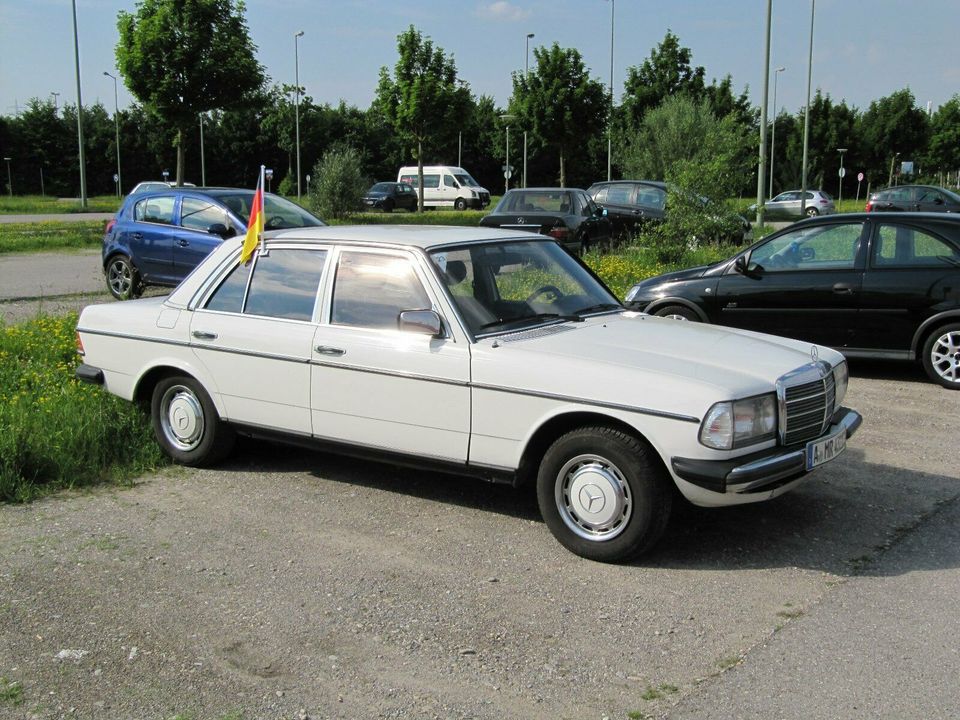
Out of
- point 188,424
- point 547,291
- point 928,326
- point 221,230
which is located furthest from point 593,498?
point 221,230

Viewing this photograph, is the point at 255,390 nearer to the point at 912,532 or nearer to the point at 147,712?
the point at 147,712

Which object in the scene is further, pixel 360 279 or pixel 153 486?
pixel 153 486

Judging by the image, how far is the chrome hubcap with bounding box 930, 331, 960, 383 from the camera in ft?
30.0

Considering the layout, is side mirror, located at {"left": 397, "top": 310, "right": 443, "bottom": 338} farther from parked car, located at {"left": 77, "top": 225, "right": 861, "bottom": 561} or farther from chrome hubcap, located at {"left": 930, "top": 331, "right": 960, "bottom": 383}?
chrome hubcap, located at {"left": 930, "top": 331, "right": 960, "bottom": 383}

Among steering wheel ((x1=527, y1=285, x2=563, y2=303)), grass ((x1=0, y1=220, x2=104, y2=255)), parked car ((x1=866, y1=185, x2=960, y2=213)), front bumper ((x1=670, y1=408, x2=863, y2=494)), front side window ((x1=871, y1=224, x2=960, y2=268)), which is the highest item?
parked car ((x1=866, y1=185, x2=960, y2=213))

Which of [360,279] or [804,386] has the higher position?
[360,279]

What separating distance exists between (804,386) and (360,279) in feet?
8.37

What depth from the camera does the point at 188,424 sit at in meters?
6.61

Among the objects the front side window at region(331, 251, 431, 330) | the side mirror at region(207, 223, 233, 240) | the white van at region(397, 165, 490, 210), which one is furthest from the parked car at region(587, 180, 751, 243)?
the white van at region(397, 165, 490, 210)

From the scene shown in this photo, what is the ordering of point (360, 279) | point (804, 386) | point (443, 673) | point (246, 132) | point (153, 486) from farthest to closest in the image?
point (246, 132), point (153, 486), point (360, 279), point (804, 386), point (443, 673)

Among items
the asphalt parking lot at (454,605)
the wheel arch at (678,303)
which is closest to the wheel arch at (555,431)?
the asphalt parking lot at (454,605)

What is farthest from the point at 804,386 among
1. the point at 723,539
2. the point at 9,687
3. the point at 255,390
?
the point at 9,687

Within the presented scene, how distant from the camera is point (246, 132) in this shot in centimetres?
7475

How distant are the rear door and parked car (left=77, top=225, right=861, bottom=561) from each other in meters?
3.94
